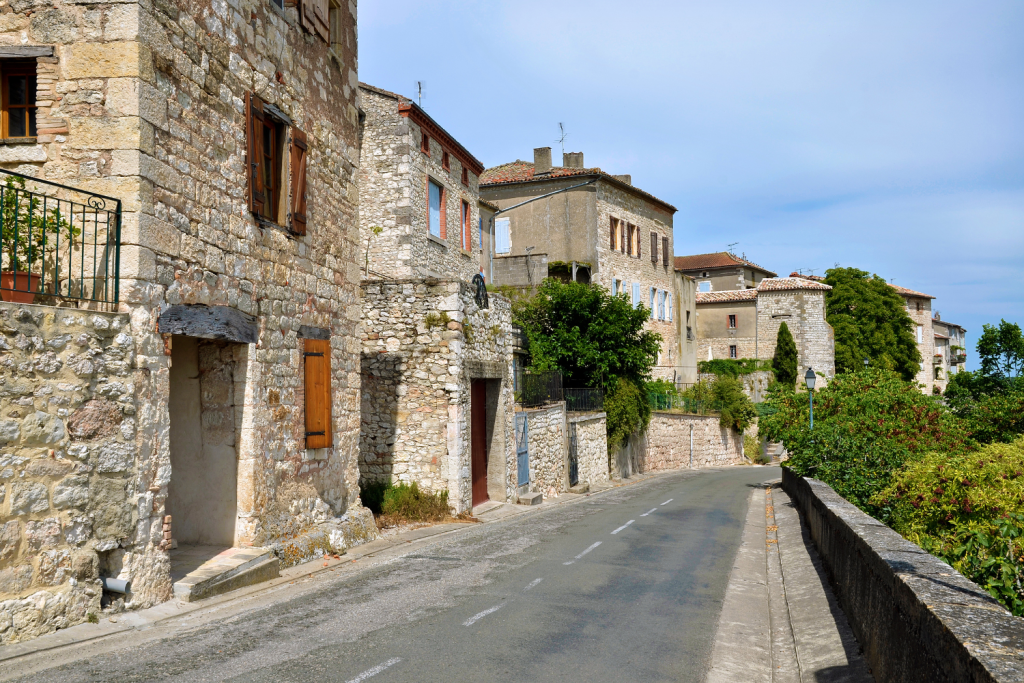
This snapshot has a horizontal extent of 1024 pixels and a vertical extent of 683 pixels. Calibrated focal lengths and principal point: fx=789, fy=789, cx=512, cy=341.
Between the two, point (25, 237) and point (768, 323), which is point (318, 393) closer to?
point (25, 237)

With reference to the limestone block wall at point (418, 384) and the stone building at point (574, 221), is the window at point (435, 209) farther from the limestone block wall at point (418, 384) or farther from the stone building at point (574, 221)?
the stone building at point (574, 221)

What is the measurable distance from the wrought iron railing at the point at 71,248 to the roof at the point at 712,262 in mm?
59952

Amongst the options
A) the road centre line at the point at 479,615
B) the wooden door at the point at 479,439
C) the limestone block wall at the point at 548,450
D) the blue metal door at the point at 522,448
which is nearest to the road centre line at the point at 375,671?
the road centre line at the point at 479,615

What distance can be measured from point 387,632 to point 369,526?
5.53 metres

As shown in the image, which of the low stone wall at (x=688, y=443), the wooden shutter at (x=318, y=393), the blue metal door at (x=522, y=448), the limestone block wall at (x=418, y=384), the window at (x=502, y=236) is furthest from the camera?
the window at (x=502, y=236)

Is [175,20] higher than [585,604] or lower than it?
higher

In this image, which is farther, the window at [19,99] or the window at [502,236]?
the window at [502,236]

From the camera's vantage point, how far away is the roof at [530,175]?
1507 inches

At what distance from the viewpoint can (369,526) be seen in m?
12.3

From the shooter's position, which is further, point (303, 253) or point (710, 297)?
point (710, 297)

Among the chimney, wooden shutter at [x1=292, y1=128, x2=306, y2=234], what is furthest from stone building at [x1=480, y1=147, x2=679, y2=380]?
wooden shutter at [x1=292, y1=128, x2=306, y2=234]

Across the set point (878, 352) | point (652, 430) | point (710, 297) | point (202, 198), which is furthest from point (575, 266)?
point (878, 352)

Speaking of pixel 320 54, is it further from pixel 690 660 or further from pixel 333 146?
pixel 690 660

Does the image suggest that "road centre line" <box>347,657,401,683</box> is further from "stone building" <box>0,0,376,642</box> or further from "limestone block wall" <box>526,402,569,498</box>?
"limestone block wall" <box>526,402,569,498</box>
